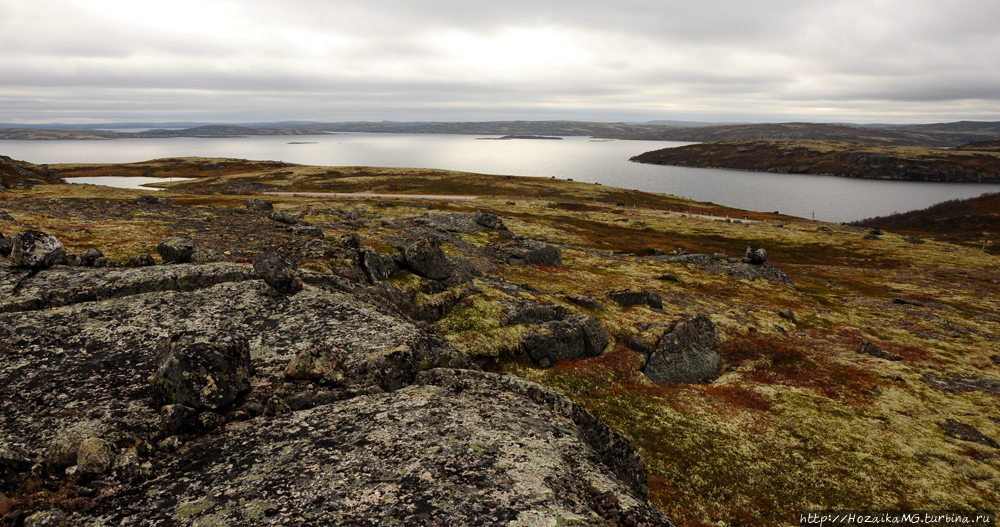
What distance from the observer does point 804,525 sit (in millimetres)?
22859

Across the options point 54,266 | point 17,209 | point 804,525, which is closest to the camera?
point 54,266

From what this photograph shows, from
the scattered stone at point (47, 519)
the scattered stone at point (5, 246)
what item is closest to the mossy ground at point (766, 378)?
Result: the scattered stone at point (5, 246)

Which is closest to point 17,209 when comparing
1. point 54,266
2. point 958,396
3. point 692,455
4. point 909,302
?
point 54,266

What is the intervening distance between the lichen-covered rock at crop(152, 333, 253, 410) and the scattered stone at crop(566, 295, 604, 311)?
39.2 metres

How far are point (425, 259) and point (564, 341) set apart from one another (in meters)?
14.8

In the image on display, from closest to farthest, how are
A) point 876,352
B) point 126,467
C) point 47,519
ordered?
point 47,519 < point 126,467 < point 876,352

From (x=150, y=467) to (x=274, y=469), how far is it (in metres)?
2.93

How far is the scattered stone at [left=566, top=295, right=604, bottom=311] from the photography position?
48.2 metres

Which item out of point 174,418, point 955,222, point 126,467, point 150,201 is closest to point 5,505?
point 126,467

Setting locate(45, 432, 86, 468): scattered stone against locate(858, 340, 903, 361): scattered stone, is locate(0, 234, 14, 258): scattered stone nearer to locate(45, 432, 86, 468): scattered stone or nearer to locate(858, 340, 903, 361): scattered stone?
locate(45, 432, 86, 468): scattered stone

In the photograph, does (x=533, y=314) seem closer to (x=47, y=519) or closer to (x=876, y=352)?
(x=47, y=519)

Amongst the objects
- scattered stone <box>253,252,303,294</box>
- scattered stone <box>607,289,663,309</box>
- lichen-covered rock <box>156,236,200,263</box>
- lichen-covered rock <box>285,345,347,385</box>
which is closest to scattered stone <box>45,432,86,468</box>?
lichen-covered rock <box>285,345,347,385</box>

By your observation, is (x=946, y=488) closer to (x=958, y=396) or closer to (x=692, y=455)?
(x=692, y=455)

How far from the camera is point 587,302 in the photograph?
4847 centimetres
